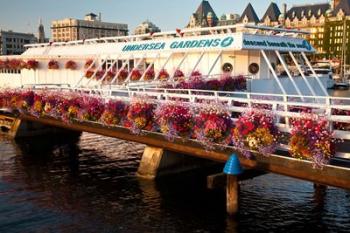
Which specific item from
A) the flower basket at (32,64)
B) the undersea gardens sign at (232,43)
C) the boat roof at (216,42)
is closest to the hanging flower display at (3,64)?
the flower basket at (32,64)

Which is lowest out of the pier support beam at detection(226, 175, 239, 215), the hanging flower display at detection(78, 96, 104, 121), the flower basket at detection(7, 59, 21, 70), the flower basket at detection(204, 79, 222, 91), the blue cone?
the pier support beam at detection(226, 175, 239, 215)

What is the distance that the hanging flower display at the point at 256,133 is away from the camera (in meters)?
14.3

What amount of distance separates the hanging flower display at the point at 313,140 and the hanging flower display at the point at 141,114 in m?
6.97

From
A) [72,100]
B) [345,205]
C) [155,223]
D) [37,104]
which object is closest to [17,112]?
[37,104]

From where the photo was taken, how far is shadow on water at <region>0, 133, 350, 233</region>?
15406 mm

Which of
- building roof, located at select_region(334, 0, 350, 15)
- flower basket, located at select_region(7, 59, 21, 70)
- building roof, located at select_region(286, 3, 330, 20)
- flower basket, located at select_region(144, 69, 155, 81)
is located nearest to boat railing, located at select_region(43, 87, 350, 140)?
flower basket, located at select_region(144, 69, 155, 81)

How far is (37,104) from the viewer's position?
82.9ft

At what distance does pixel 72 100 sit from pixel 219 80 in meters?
8.91

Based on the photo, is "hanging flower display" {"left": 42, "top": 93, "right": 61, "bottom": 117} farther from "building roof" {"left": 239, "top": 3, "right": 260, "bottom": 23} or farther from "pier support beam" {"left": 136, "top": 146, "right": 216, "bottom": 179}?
"building roof" {"left": 239, "top": 3, "right": 260, "bottom": 23}

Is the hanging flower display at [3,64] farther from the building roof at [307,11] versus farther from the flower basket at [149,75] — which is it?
the building roof at [307,11]

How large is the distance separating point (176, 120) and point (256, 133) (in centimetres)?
362

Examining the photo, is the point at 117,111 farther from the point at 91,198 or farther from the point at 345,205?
the point at 345,205

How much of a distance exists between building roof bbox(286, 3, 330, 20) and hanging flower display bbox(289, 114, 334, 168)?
16111 centimetres

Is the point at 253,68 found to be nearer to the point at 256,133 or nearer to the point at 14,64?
the point at 256,133
